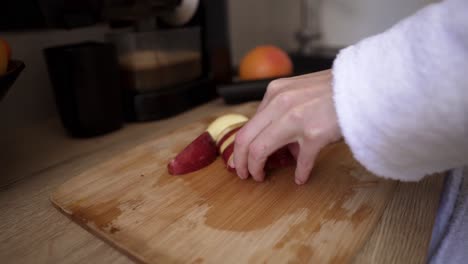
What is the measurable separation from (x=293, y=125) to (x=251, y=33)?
1171 millimetres

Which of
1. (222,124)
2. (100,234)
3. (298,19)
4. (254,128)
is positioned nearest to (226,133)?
(222,124)

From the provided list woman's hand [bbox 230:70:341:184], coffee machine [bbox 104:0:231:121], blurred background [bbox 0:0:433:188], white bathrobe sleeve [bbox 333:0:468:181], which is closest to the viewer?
white bathrobe sleeve [bbox 333:0:468:181]

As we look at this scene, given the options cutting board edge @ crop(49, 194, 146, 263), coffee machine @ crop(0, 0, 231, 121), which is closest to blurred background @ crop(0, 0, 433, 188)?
coffee machine @ crop(0, 0, 231, 121)

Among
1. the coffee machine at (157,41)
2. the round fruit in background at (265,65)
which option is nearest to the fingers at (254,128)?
the coffee machine at (157,41)

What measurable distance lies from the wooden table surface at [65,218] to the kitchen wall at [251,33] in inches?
6.3

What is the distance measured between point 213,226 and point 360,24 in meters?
1.54

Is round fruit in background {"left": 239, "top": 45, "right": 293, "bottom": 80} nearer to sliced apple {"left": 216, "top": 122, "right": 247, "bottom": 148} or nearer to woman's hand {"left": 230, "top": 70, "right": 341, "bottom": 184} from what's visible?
sliced apple {"left": 216, "top": 122, "right": 247, "bottom": 148}

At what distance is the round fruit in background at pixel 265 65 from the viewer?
1013mm

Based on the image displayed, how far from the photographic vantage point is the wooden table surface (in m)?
0.41

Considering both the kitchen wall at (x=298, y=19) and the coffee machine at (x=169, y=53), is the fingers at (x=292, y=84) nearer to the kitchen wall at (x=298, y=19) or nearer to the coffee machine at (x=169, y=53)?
the coffee machine at (x=169, y=53)

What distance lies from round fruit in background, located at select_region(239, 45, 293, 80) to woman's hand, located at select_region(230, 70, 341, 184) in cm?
50

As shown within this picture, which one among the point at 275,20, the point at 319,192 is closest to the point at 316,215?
the point at 319,192

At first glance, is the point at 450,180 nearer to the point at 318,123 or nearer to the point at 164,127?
the point at 318,123

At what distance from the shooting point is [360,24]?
5.48 feet
